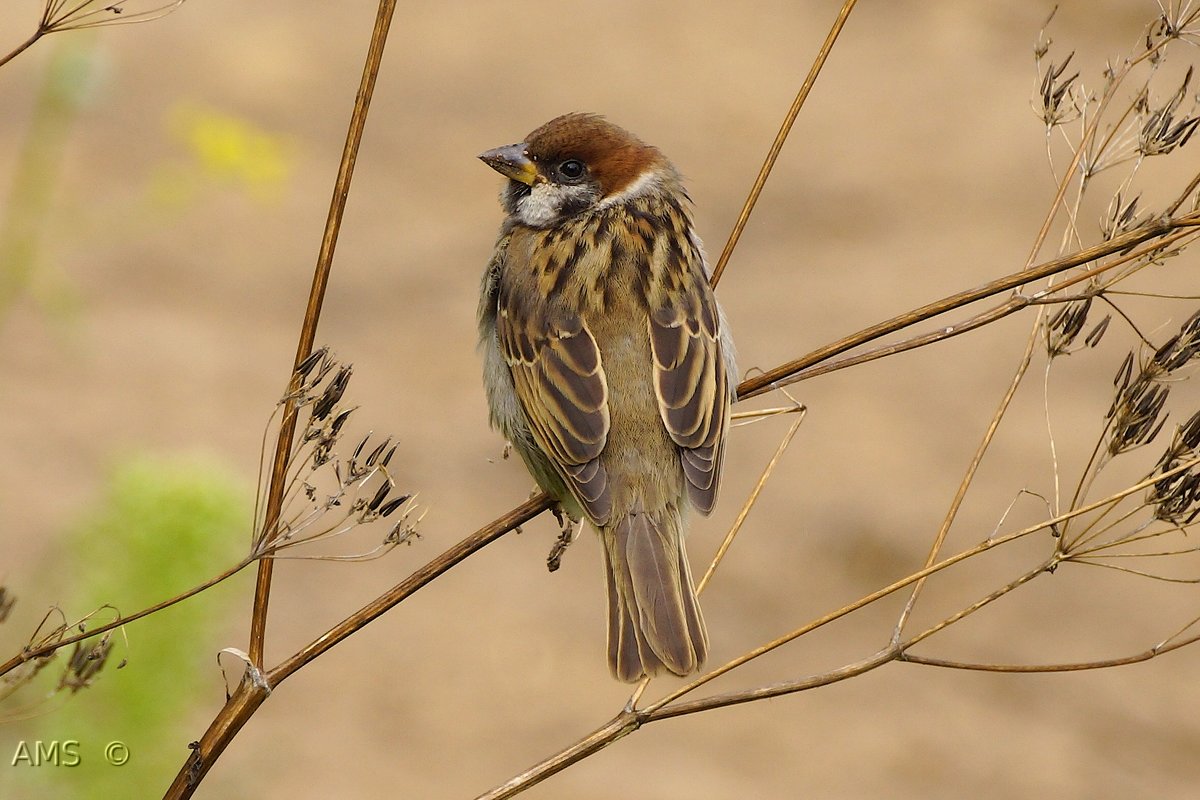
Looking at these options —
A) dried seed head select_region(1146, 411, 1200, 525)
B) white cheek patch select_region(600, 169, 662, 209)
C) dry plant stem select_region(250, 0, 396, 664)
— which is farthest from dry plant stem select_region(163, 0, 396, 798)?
white cheek patch select_region(600, 169, 662, 209)

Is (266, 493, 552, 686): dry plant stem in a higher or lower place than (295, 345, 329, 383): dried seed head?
lower

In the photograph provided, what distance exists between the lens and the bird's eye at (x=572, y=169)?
4488mm

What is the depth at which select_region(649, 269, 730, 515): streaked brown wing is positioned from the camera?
3.91m

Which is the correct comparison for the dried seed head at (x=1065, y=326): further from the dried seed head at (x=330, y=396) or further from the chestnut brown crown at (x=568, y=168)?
the chestnut brown crown at (x=568, y=168)

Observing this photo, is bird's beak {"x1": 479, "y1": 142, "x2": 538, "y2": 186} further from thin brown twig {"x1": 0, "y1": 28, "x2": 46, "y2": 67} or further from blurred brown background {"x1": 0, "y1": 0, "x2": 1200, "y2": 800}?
thin brown twig {"x1": 0, "y1": 28, "x2": 46, "y2": 67}

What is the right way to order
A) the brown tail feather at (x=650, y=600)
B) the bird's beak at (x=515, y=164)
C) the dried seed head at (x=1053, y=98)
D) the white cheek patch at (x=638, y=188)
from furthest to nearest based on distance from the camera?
the white cheek patch at (x=638, y=188)
the bird's beak at (x=515, y=164)
the brown tail feather at (x=650, y=600)
the dried seed head at (x=1053, y=98)

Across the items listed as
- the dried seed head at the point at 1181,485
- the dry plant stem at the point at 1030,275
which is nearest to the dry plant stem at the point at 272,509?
the dry plant stem at the point at 1030,275

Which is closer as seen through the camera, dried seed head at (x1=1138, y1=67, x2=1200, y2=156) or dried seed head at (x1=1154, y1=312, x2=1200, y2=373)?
dried seed head at (x1=1154, y1=312, x2=1200, y2=373)

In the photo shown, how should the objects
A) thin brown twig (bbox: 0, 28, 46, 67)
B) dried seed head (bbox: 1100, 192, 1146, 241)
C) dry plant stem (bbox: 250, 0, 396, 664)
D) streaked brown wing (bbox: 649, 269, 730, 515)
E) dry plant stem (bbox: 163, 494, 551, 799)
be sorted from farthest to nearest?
streaked brown wing (bbox: 649, 269, 730, 515), dried seed head (bbox: 1100, 192, 1146, 241), dry plant stem (bbox: 250, 0, 396, 664), dry plant stem (bbox: 163, 494, 551, 799), thin brown twig (bbox: 0, 28, 46, 67)

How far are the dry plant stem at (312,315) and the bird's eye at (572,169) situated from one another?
1.81 m

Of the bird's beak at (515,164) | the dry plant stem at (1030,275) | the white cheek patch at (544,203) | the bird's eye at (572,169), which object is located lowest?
the dry plant stem at (1030,275)

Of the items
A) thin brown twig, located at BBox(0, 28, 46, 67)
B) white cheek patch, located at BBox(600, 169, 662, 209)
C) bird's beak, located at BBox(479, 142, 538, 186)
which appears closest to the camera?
thin brown twig, located at BBox(0, 28, 46, 67)

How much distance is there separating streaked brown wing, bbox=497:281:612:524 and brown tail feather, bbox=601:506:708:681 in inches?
3.7

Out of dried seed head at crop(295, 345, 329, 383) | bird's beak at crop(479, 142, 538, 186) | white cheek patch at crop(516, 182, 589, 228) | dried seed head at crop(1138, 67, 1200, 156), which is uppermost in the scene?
bird's beak at crop(479, 142, 538, 186)
